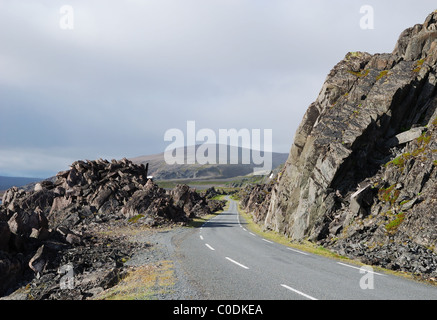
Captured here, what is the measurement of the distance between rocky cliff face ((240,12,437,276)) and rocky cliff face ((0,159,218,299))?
15.9 metres

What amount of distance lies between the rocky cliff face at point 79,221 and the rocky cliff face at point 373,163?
1587cm

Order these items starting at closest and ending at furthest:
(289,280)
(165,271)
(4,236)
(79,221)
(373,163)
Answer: (289,280)
(165,271)
(4,236)
(373,163)
(79,221)

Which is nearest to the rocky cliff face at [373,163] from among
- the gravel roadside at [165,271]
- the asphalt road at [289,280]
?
the asphalt road at [289,280]

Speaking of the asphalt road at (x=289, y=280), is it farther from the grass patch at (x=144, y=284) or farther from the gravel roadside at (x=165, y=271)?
the grass patch at (x=144, y=284)

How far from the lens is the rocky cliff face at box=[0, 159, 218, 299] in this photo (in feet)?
52.2

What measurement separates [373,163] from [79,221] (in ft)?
119

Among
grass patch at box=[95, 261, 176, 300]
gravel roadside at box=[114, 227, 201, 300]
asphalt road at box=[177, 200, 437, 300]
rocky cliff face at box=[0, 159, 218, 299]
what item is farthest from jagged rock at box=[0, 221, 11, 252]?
asphalt road at box=[177, 200, 437, 300]

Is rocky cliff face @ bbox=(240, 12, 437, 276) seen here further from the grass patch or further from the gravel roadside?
the grass patch

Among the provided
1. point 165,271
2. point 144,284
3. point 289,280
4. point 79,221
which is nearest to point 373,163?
point 289,280

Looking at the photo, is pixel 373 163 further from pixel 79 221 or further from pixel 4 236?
pixel 79 221

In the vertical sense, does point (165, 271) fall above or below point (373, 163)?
below

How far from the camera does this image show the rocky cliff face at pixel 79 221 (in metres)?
15.9

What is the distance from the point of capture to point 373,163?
85.8ft

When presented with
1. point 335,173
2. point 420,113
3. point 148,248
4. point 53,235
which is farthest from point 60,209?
point 420,113
